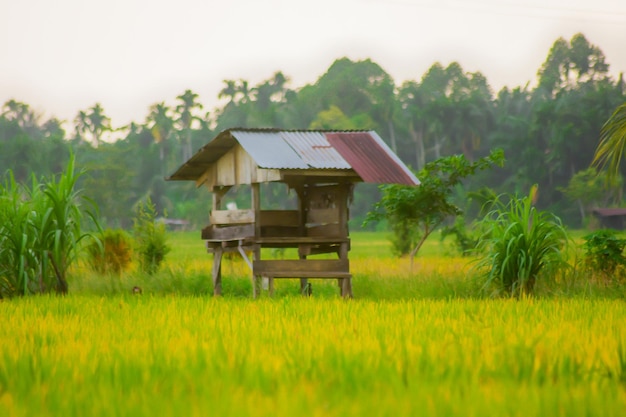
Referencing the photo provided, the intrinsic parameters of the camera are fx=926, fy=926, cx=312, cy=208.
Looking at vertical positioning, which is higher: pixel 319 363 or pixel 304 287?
pixel 319 363

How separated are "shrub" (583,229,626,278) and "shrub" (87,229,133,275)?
9.97 m

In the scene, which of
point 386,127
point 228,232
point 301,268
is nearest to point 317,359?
point 301,268

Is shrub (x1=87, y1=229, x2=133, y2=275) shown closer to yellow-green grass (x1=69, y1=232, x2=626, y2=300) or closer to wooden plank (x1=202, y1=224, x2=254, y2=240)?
yellow-green grass (x1=69, y1=232, x2=626, y2=300)

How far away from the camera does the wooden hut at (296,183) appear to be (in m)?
14.6

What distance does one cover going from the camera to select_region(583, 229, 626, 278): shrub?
1474 cm

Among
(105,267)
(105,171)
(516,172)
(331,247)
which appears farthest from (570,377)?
(105,171)

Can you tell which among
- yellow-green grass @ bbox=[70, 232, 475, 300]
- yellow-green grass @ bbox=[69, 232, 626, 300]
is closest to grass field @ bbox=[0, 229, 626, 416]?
yellow-green grass @ bbox=[69, 232, 626, 300]

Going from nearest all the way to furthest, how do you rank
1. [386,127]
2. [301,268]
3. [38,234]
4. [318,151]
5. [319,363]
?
[319,363]
[38,234]
[301,268]
[318,151]
[386,127]

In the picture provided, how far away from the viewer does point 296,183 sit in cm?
1596

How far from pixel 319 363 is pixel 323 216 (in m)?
9.33

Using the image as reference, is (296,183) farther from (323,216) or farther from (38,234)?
(38,234)

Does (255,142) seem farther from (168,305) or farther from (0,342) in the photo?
(0,342)

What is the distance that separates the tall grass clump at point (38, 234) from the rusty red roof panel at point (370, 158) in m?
4.19

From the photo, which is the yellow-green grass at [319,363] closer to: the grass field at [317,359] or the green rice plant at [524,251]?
the grass field at [317,359]
